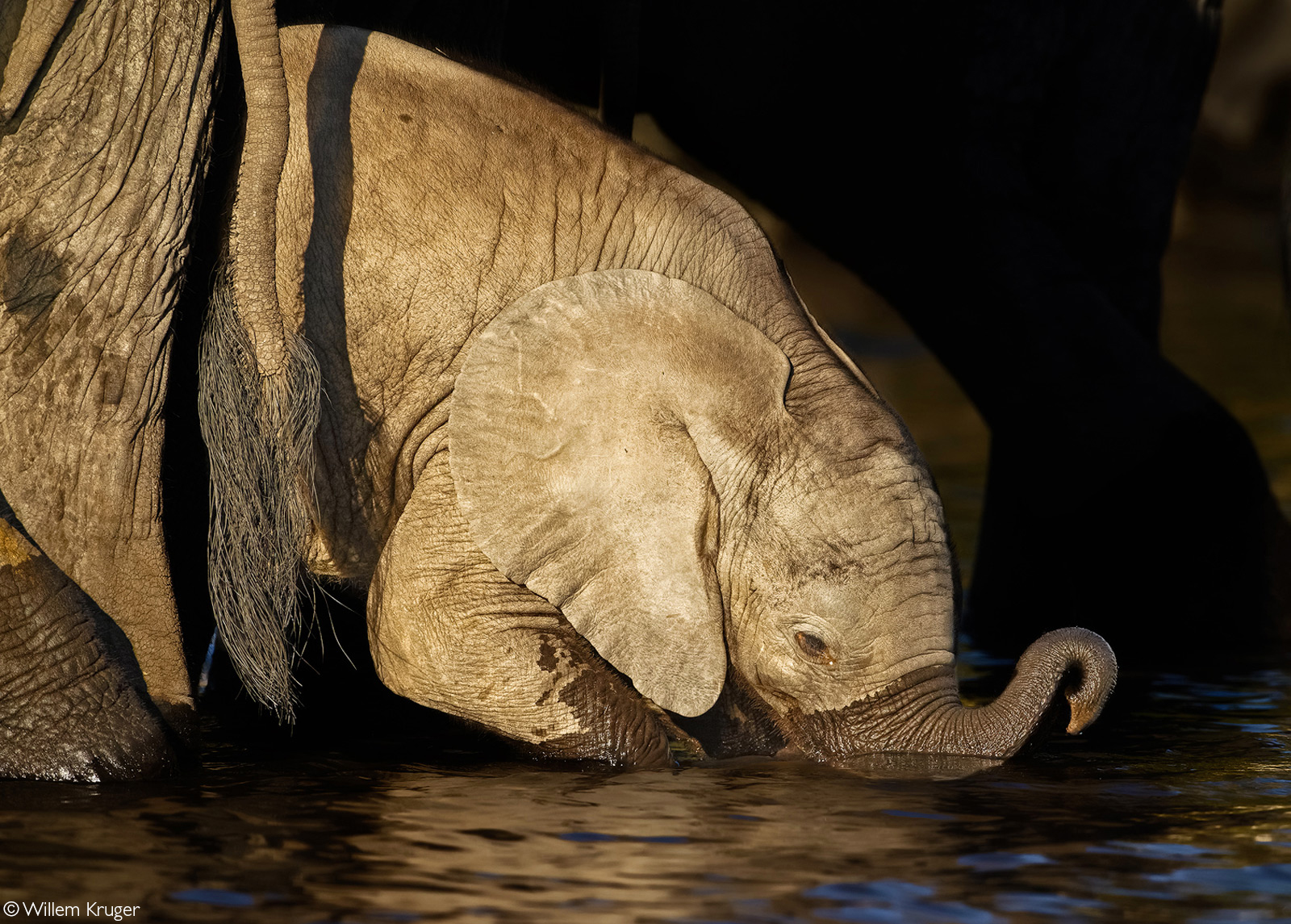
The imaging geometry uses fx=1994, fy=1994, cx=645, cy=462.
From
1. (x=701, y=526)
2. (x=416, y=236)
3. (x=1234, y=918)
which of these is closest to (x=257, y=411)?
(x=416, y=236)

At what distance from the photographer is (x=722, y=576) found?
3.85 m

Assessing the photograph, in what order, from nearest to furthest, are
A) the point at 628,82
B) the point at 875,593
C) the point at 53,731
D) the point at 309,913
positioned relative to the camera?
the point at 309,913 < the point at 53,731 < the point at 875,593 < the point at 628,82

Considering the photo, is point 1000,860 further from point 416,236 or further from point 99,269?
point 99,269

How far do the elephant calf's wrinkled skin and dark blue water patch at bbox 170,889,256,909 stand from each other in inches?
38.5

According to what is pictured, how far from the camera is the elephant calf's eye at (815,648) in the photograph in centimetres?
382

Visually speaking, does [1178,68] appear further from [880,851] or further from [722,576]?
[880,851]

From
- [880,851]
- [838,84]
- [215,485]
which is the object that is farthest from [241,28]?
[838,84]

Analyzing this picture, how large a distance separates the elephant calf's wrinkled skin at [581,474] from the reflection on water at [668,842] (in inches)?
6.4

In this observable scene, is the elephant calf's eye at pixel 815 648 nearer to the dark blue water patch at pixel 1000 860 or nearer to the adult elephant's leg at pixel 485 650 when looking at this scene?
the adult elephant's leg at pixel 485 650

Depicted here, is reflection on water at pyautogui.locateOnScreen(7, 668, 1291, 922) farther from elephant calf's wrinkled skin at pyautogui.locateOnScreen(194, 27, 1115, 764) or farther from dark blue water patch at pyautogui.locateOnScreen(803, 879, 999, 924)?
elephant calf's wrinkled skin at pyautogui.locateOnScreen(194, 27, 1115, 764)

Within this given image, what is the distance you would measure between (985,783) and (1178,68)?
346 centimetres

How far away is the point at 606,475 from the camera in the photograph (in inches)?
149

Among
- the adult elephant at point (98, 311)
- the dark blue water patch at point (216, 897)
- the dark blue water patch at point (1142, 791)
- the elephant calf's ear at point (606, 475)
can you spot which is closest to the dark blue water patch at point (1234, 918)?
the dark blue water patch at point (1142, 791)

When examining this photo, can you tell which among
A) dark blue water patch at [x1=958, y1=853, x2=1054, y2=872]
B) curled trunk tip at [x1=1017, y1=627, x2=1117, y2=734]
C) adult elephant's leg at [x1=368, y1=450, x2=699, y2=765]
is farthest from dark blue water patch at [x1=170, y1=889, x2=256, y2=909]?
curled trunk tip at [x1=1017, y1=627, x2=1117, y2=734]
